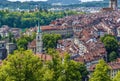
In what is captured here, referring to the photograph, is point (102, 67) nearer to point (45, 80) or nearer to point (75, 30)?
point (45, 80)

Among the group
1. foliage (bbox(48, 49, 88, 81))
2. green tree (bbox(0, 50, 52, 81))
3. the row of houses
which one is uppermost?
green tree (bbox(0, 50, 52, 81))

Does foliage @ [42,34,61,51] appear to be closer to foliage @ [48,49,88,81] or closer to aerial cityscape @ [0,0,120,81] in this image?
aerial cityscape @ [0,0,120,81]

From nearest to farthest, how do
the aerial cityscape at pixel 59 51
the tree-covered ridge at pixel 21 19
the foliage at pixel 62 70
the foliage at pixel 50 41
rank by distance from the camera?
1. the aerial cityscape at pixel 59 51
2. the foliage at pixel 62 70
3. the foliage at pixel 50 41
4. the tree-covered ridge at pixel 21 19

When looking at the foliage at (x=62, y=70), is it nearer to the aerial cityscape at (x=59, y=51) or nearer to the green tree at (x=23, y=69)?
the aerial cityscape at (x=59, y=51)

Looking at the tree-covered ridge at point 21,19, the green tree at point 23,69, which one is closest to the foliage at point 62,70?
the green tree at point 23,69

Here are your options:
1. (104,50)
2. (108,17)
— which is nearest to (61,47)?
(104,50)

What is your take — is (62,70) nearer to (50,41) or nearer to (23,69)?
(23,69)

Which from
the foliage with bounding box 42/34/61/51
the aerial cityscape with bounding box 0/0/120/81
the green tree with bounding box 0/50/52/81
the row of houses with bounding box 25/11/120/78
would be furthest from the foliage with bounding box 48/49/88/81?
the foliage with bounding box 42/34/61/51

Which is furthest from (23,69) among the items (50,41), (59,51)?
(50,41)
